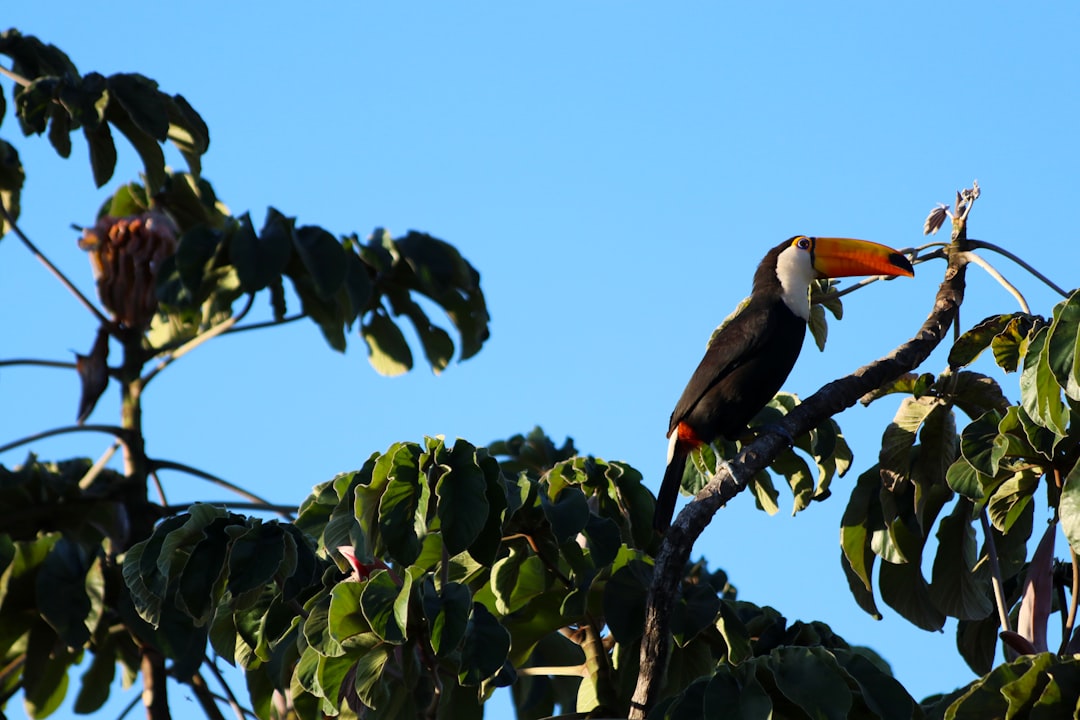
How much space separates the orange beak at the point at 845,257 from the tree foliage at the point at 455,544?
76 centimetres

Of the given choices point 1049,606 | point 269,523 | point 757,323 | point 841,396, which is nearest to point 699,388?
point 757,323

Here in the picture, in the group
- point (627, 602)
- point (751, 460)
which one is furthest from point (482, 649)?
point (751, 460)

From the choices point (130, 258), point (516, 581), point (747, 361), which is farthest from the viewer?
point (130, 258)

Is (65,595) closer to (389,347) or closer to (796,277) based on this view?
(389,347)

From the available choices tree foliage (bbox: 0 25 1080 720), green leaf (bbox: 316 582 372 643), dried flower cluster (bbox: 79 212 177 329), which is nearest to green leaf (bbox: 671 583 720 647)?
tree foliage (bbox: 0 25 1080 720)

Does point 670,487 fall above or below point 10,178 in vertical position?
below

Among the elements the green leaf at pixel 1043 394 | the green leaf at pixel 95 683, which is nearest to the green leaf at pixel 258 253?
the green leaf at pixel 95 683

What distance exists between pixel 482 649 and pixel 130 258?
306 cm

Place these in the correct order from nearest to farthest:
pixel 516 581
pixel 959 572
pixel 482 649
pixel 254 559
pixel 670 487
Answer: pixel 482 649, pixel 254 559, pixel 516 581, pixel 959 572, pixel 670 487

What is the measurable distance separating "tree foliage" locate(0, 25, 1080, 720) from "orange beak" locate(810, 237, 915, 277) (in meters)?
0.76

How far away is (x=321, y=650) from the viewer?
309 centimetres

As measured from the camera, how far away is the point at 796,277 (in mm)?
5102

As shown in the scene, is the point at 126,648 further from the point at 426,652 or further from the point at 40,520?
the point at 426,652

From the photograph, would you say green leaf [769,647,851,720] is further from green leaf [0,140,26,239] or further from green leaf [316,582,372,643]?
green leaf [0,140,26,239]
